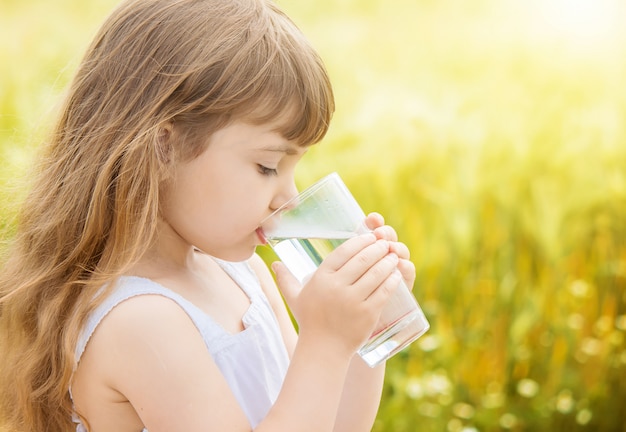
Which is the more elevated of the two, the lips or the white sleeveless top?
the lips

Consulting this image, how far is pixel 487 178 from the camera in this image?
2.44m

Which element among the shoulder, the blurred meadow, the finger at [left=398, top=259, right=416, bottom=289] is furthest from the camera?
the blurred meadow

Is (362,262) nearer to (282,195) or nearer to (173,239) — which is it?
(282,195)

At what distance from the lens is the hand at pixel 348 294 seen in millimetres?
1090

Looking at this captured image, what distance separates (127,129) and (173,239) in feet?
Result: 0.56

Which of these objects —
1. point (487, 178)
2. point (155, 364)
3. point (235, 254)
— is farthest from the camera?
point (487, 178)

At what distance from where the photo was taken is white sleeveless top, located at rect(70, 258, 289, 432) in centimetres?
111

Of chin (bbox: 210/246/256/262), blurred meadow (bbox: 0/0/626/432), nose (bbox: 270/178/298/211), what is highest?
nose (bbox: 270/178/298/211)

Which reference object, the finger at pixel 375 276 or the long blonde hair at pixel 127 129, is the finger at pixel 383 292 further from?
the long blonde hair at pixel 127 129

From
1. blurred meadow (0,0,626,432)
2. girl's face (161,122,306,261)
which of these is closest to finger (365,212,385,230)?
girl's face (161,122,306,261)

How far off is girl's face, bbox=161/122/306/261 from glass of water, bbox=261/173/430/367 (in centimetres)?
3

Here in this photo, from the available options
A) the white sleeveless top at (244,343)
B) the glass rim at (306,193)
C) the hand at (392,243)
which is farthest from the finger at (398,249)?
the white sleeveless top at (244,343)

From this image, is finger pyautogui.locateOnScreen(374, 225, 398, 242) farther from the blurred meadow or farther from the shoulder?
the blurred meadow

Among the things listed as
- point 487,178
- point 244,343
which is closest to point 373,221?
point 244,343
